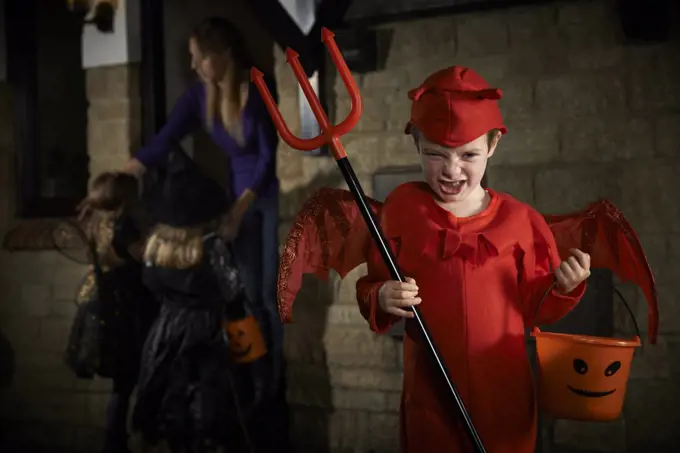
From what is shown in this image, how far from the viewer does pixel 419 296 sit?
0.94m

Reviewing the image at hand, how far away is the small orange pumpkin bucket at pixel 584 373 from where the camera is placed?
34.9 inches

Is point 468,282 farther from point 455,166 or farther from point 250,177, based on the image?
point 250,177

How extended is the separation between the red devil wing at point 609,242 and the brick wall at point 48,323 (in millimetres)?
1233

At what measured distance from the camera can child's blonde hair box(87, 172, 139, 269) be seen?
1712 mm

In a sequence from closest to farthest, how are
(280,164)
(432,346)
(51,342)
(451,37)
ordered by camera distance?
(432,346)
(451,37)
(280,164)
(51,342)

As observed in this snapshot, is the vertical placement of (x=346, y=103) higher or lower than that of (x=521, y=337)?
higher

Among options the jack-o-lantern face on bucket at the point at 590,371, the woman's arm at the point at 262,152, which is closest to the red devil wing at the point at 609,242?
the jack-o-lantern face on bucket at the point at 590,371

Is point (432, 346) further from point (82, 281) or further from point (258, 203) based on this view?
point (82, 281)

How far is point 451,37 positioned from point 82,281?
119cm

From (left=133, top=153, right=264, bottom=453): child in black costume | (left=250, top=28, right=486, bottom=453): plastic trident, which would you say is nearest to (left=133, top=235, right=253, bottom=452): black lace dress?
(left=133, top=153, right=264, bottom=453): child in black costume

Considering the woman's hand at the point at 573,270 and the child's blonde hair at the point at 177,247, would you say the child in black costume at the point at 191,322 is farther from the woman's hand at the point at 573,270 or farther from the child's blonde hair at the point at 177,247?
the woman's hand at the point at 573,270

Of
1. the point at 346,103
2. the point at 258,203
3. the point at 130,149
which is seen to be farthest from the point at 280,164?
the point at 130,149

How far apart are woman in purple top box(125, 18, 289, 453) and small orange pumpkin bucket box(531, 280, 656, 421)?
76 centimetres

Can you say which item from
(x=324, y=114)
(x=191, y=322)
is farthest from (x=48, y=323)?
(x=324, y=114)
